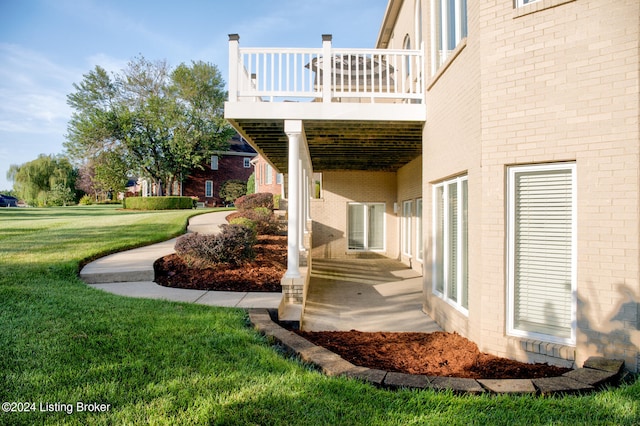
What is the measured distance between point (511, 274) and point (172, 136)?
1249 inches

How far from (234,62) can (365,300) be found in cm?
507

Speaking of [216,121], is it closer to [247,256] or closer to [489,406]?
[247,256]

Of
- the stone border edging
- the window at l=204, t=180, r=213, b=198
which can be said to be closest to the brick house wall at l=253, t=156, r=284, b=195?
the window at l=204, t=180, r=213, b=198

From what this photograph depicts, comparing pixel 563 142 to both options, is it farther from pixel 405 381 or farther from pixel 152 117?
pixel 152 117

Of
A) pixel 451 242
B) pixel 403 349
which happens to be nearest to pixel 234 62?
pixel 451 242

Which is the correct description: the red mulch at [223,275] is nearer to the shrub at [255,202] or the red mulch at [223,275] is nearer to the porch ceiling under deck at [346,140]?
the porch ceiling under deck at [346,140]

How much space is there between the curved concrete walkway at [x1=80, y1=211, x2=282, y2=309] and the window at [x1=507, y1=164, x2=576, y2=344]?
10.2 feet

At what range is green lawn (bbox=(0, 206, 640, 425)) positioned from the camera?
8.06 feet

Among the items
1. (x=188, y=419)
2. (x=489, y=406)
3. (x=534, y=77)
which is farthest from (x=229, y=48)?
(x=489, y=406)

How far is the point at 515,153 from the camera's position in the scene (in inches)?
166

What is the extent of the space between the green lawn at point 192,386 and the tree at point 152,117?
94.9 ft

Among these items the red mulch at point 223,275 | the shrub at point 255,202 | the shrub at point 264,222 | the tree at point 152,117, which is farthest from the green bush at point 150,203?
the red mulch at point 223,275

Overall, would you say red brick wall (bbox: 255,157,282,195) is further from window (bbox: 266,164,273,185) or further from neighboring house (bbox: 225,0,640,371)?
neighboring house (bbox: 225,0,640,371)

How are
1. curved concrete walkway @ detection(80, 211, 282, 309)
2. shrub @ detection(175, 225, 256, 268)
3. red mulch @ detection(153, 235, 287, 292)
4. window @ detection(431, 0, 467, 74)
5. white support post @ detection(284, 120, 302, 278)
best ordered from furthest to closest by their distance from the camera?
shrub @ detection(175, 225, 256, 268) → red mulch @ detection(153, 235, 287, 292) → white support post @ detection(284, 120, 302, 278) → curved concrete walkway @ detection(80, 211, 282, 309) → window @ detection(431, 0, 467, 74)
